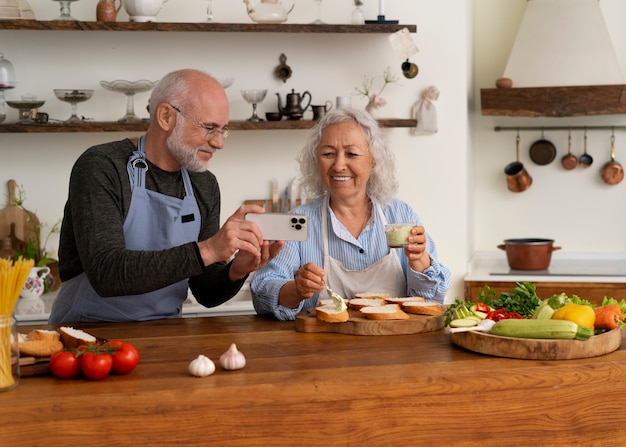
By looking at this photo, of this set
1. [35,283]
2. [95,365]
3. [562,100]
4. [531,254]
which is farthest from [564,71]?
[95,365]

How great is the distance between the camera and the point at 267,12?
4.50 m

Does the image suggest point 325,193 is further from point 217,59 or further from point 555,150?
point 555,150

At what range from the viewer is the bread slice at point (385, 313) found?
8.55ft

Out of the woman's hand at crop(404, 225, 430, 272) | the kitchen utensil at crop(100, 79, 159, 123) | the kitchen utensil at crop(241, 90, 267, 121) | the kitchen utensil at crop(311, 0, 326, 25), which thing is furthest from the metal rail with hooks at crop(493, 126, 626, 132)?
the woman's hand at crop(404, 225, 430, 272)

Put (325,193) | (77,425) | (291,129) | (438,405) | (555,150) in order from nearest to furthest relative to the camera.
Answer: (77,425) < (438,405) < (325,193) < (291,129) < (555,150)

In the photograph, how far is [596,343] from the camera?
2287mm

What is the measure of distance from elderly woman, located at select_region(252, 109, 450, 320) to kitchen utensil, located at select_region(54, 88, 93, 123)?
1.59 m

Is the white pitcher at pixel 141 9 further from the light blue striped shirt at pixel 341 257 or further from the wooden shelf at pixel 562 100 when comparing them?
the wooden shelf at pixel 562 100

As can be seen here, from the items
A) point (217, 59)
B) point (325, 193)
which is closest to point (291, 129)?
point (217, 59)

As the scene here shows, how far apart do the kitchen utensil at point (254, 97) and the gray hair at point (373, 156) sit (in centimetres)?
127

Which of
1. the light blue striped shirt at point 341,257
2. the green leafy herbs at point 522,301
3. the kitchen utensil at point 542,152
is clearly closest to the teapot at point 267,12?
the light blue striped shirt at point 341,257

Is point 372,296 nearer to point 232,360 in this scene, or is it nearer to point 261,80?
point 232,360

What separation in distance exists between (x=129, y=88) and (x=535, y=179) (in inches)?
97.8

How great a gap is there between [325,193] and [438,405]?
134 centimetres
